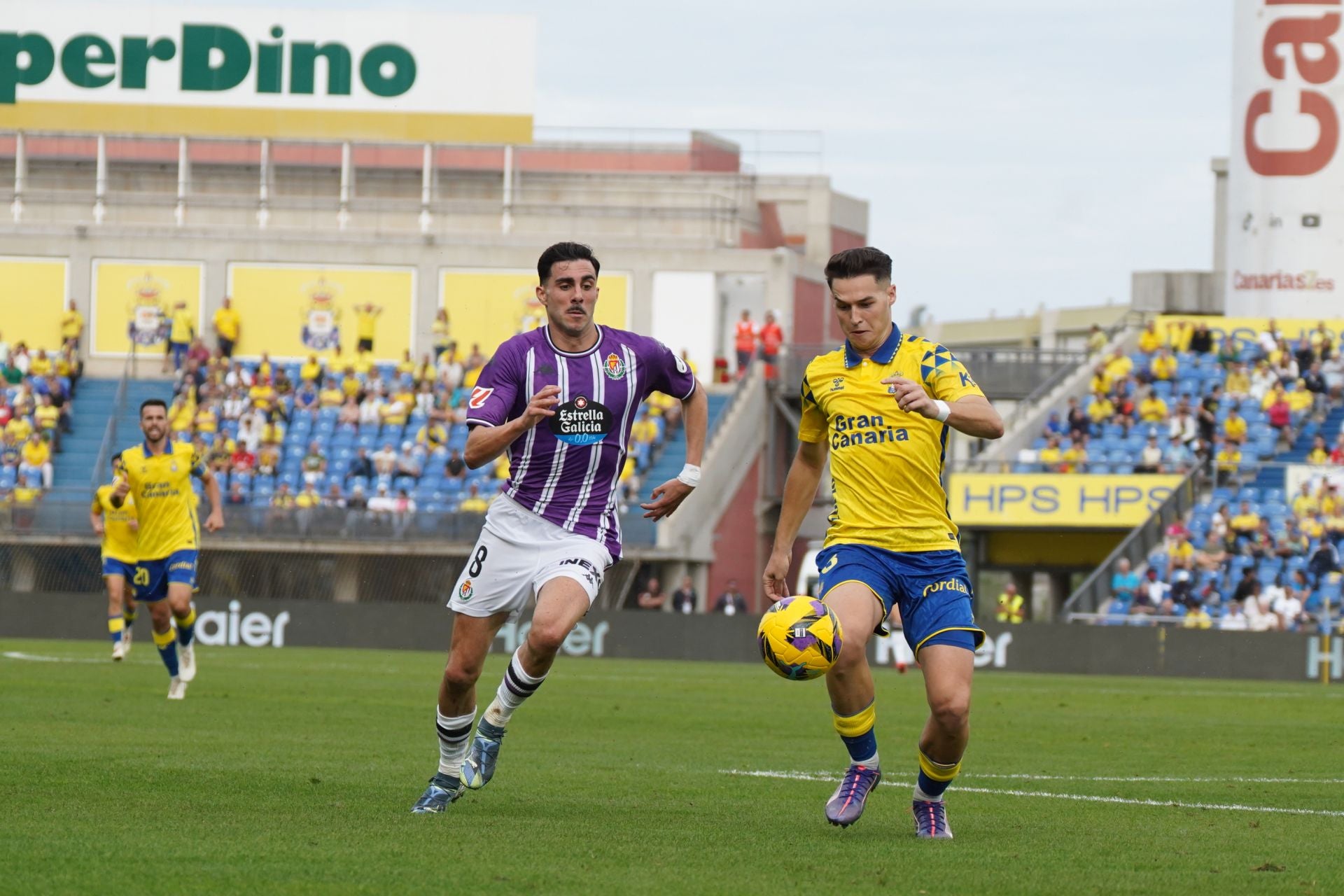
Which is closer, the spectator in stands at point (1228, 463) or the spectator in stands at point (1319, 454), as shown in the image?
the spectator in stands at point (1228, 463)

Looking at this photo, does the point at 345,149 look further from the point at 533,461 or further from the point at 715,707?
the point at 533,461

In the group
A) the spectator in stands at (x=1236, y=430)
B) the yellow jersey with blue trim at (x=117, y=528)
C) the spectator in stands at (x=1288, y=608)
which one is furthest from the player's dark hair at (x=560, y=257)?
the spectator in stands at (x=1236, y=430)

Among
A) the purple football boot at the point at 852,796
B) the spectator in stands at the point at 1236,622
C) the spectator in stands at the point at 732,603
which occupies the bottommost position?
the spectator in stands at the point at 732,603

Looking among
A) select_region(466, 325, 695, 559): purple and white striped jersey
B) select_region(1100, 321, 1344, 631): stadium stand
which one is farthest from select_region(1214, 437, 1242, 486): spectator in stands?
select_region(466, 325, 695, 559): purple and white striped jersey

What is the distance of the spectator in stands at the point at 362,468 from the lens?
4112cm

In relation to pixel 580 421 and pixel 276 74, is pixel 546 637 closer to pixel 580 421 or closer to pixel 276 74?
pixel 580 421

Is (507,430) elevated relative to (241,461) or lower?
elevated

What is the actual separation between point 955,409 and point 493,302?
134 ft

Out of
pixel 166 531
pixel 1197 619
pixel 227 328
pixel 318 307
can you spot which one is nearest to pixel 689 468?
pixel 166 531

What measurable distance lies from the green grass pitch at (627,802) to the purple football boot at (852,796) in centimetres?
11

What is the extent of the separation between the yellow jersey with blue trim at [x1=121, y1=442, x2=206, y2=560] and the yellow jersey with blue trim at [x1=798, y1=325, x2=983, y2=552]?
1027 centimetres

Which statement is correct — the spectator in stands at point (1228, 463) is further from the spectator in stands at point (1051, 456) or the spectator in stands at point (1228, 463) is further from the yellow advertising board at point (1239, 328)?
the yellow advertising board at point (1239, 328)

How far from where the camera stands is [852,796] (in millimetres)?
8945

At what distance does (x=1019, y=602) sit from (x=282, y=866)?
27.5 metres
